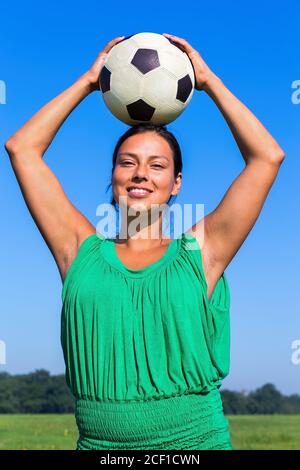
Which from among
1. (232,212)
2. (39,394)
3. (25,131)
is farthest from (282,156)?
(39,394)

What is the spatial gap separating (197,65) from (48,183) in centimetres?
125

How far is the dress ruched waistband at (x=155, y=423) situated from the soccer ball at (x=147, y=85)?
1883mm

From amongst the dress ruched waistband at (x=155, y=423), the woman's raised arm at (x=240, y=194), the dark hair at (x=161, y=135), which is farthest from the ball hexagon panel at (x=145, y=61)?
the dress ruched waistband at (x=155, y=423)

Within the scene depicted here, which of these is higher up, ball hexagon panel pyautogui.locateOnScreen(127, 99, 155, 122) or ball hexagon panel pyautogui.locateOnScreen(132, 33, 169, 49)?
ball hexagon panel pyautogui.locateOnScreen(132, 33, 169, 49)

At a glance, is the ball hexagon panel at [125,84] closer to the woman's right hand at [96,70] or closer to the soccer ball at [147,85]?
the soccer ball at [147,85]

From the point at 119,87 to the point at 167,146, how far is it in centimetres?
55

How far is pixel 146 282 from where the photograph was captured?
4570 mm

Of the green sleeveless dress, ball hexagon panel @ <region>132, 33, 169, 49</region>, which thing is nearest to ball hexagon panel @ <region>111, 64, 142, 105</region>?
ball hexagon panel @ <region>132, 33, 169, 49</region>

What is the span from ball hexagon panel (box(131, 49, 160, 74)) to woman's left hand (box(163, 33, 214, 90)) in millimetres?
203

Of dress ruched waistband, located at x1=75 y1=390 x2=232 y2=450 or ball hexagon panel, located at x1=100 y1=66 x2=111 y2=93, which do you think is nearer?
dress ruched waistband, located at x1=75 y1=390 x2=232 y2=450

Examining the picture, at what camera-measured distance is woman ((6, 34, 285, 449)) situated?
439 centimetres

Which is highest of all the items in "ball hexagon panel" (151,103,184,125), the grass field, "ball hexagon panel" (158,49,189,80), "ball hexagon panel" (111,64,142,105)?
"ball hexagon panel" (158,49,189,80)

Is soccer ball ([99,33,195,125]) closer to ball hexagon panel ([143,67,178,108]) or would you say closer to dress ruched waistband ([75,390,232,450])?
ball hexagon panel ([143,67,178,108])

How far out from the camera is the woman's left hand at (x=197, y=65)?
503 centimetres
